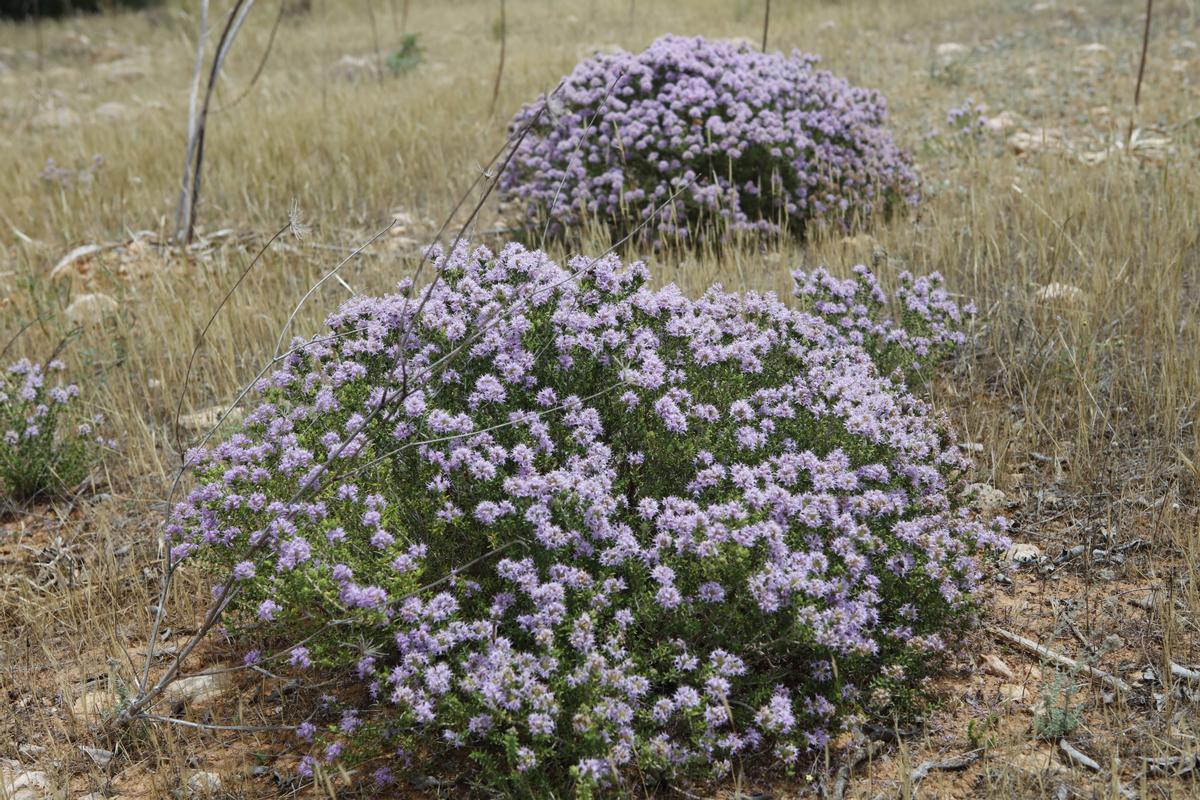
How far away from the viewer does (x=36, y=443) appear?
4168 millimetres

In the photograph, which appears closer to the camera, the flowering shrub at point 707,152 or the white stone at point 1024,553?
the white stone at point 1024,553

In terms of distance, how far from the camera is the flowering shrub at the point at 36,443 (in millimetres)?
A: 4141

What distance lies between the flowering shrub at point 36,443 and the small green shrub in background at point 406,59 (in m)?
9.55

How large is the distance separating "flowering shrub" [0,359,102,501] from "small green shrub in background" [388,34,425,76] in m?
9.55

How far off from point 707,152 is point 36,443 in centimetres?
368

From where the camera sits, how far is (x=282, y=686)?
2936mm

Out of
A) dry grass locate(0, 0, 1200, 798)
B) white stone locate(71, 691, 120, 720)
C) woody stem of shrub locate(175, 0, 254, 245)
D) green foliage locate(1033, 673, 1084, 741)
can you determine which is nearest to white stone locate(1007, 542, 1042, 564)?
dry grass locate(0, 0, 1200, 798)

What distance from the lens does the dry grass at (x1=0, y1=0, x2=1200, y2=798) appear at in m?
2.82

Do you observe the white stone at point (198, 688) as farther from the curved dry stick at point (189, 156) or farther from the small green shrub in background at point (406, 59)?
the small green shrub in background at point (406, 59)

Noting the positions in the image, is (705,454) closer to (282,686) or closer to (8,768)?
(282,686)

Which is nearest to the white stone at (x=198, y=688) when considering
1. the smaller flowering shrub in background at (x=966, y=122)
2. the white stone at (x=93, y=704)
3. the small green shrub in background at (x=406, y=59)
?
the white stone at (x=93, y=704)

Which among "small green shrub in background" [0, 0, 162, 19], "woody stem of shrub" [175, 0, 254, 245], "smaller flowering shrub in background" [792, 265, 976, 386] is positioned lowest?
"smaller flowering shrub in background" [792, 265, 976, 386]

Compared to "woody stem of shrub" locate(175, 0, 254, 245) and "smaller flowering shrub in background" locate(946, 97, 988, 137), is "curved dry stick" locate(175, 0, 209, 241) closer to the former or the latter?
"woody stem of shrub" locate(175, 0, 254, 245)

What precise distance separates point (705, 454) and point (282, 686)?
1.50 m
